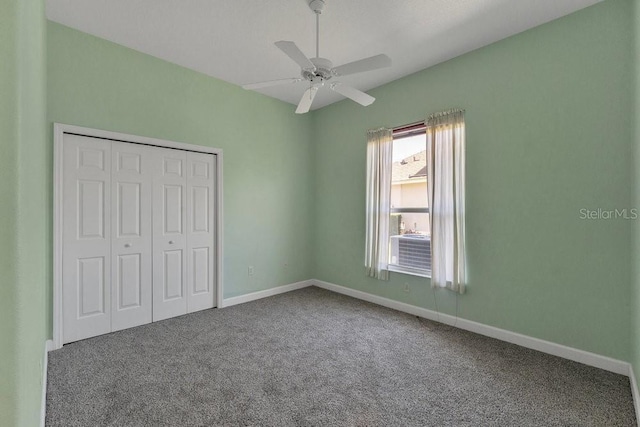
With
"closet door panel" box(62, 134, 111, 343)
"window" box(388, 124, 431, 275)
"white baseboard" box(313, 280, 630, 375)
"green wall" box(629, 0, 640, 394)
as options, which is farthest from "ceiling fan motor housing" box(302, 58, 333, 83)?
"white baseboard" box(313, 280, 630, 375)

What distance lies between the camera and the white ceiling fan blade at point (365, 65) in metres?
2.12

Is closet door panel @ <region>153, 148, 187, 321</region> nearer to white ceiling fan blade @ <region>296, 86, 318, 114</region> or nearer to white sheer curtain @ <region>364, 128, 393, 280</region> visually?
white ceiling fan blade @ <region>296, 86, 318, 114</region>

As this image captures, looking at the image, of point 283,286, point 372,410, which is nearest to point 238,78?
point 283,286

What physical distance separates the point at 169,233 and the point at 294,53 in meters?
2.57

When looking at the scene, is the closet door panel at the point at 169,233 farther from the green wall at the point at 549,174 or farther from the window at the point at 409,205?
the green wall at the point at 549,174

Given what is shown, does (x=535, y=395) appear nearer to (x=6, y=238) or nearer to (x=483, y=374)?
(x=483, y=374)

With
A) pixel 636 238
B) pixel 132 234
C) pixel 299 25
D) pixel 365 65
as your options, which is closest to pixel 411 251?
pixel 636 238

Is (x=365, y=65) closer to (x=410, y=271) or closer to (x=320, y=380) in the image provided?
(x=320, y=380)

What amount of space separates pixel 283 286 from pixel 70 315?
2583mm

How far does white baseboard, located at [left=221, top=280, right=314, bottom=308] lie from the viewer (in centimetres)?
400

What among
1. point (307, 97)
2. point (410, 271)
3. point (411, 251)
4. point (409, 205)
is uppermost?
point (307, 97)

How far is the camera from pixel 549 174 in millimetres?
2662

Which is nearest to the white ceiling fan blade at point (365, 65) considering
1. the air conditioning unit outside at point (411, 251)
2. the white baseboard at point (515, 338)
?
the air conditioning unit outside at point (411, 251)

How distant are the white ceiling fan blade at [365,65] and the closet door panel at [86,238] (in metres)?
2.54
